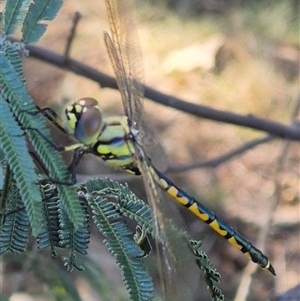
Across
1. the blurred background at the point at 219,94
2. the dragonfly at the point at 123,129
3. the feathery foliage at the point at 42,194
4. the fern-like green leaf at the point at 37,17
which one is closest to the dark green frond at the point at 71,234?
the feathery foliage at the point at 42,194

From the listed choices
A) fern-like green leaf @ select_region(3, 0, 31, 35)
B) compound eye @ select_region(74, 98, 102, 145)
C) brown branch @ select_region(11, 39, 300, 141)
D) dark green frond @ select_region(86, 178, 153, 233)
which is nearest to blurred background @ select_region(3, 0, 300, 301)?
brown branch @ select_region(11, 39, 300, 141)

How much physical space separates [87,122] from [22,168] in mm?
350

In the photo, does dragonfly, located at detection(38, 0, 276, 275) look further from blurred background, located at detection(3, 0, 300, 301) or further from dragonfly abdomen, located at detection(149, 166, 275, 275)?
blurred background, located at detection(3, 0, 300, 301)

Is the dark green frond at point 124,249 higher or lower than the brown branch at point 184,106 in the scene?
higher

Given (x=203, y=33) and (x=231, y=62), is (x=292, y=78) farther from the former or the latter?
(x=203, y=33)

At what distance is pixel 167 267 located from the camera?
1.00 meters

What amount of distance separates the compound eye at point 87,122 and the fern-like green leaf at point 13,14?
24 cm

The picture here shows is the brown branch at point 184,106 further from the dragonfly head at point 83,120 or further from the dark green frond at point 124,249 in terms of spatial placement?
the dark green frond at point 124,249

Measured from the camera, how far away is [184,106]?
1.92m

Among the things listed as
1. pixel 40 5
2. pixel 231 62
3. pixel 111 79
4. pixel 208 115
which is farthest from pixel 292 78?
pixel 40 5

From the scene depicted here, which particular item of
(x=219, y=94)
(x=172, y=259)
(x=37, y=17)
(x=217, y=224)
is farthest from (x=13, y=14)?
(x=219, y=94)

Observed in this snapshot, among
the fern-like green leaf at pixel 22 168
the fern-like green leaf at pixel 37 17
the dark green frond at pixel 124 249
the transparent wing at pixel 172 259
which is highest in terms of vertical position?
the fern-like green leaf at pixel 37 17

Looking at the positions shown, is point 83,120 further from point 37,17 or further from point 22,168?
point 22,168

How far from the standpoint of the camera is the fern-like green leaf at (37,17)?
0.87 m
